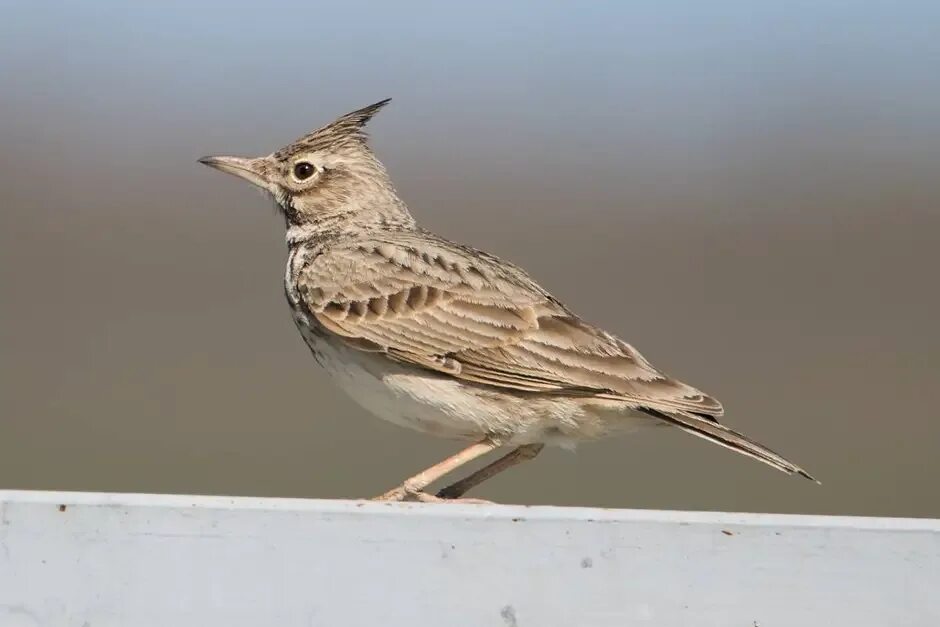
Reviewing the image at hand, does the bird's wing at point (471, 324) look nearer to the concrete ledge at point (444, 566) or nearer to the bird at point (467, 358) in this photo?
the bird at point (467, 358)

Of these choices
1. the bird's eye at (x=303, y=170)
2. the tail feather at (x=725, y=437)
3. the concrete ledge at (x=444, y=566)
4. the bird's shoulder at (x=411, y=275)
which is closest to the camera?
the concrete ledge at (x=444, y=566)

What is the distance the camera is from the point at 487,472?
5.92 meters

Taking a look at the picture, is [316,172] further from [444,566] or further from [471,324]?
[444,566]

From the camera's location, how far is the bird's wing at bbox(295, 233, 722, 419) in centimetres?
571

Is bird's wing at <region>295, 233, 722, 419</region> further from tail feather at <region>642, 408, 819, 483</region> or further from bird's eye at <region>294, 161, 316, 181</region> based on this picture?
bird's eye at <region>294, 161, 316, 181</region>

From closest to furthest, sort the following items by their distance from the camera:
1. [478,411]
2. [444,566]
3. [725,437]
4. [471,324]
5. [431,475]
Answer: [444,566], [725,437], [431,475], [478,411], [471,324]

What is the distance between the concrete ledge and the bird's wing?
179 centimetres

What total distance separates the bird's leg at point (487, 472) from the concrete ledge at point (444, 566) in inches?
76.6

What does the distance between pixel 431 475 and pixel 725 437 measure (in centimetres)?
106

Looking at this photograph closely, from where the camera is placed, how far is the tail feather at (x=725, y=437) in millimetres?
5117

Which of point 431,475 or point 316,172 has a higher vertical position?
point 316,172

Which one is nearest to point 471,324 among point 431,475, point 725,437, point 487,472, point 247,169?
point 487,472

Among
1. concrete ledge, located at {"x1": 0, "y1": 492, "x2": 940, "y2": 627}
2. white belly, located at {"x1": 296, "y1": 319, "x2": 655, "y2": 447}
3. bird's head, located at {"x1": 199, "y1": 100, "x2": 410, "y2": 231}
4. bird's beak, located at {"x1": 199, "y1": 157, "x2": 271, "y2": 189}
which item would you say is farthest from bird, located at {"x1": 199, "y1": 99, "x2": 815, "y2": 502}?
concrete ledge, located at {"x1": 0, "y1": 492, "x2": 940, "y2": 627}

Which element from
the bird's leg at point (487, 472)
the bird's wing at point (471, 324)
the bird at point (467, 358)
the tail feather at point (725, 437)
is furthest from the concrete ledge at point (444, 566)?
the bird's leg at point (487, 472)
